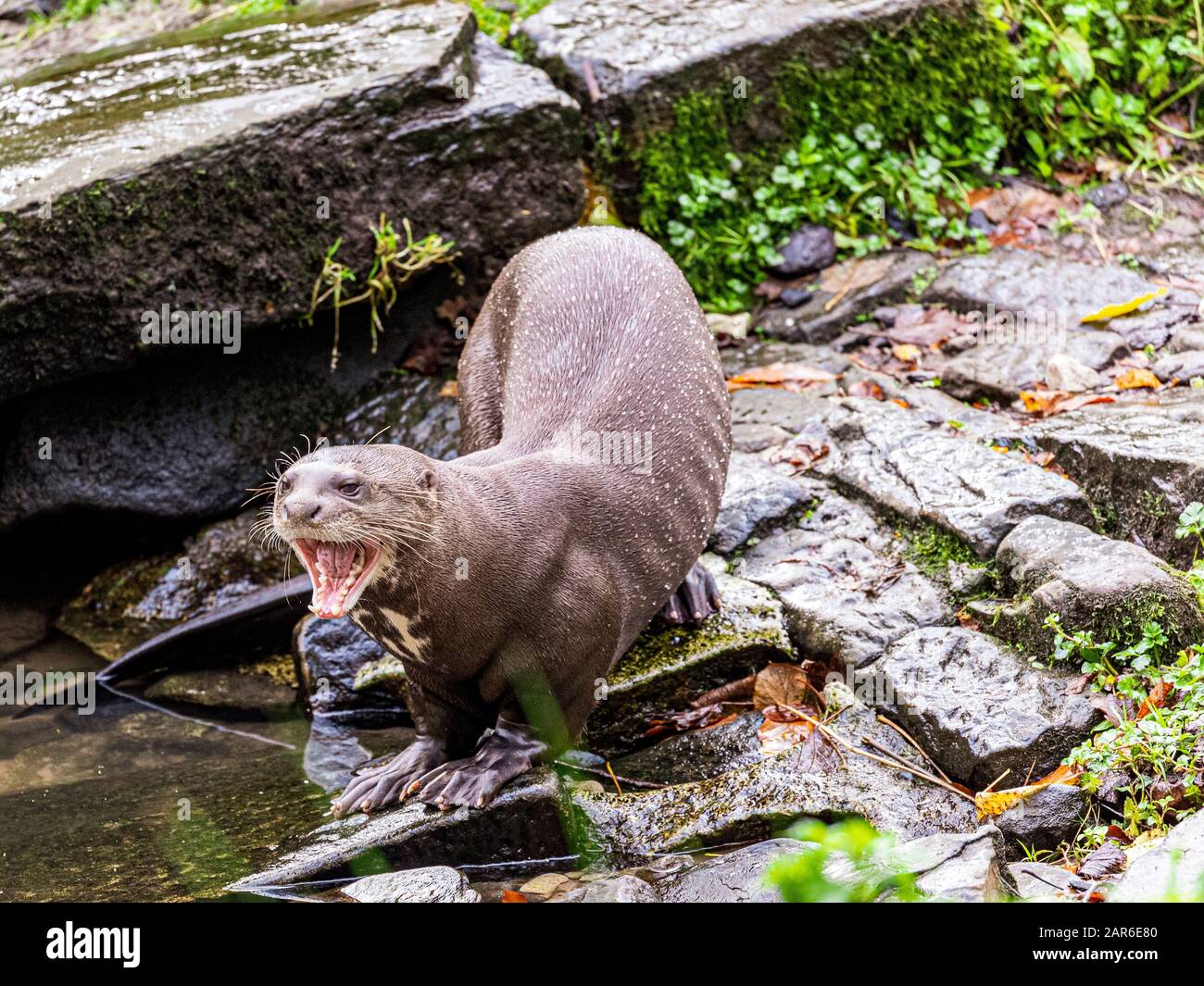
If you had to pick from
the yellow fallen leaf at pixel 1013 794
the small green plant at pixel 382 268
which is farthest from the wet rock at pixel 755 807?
the small green plant at pixel 382 268

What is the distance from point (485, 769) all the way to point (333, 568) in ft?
2.36

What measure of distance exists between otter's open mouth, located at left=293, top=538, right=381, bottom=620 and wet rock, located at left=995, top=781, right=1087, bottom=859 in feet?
5.39

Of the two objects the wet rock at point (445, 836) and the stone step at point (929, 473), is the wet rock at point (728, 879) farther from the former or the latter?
the stone step at point (929, 473)

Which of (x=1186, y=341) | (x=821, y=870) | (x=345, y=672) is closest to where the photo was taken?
(x=821, y=870)

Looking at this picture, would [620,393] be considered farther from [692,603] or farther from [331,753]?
[331,753]

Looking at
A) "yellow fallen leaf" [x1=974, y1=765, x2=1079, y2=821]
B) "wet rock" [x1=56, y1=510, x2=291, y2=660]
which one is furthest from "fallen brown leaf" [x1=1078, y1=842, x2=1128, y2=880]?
"wet rock" [x1=56, y1=510, x2=291, y2=660]

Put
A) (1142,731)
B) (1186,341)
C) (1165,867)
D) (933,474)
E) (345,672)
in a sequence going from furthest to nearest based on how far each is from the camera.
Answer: (1186,341) < (345,672) < (933,474) < (1142,731) < (1165,867)

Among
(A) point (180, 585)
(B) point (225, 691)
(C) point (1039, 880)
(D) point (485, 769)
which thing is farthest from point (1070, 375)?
(A) point (180, 585)

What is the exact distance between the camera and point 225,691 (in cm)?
495

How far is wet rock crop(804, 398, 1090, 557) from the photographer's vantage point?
425 centimetres

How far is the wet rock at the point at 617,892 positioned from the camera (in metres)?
3.00

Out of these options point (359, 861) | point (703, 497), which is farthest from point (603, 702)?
point (359, 861)

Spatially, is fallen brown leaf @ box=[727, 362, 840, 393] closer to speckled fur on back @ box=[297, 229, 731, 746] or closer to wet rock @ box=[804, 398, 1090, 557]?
wet rock @ box=[804, 398, 1090, 557]
